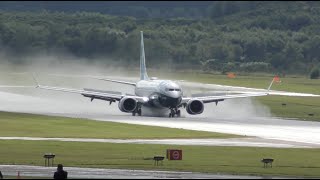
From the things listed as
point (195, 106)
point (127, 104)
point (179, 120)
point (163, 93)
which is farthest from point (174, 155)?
point (195, 106)

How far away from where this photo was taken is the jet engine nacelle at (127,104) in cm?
11994

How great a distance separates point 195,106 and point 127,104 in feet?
24.3

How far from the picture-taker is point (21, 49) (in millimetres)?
151125

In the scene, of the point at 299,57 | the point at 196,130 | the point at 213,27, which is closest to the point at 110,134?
the point at 196,130

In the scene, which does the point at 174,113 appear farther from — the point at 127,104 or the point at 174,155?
the point at 174,155

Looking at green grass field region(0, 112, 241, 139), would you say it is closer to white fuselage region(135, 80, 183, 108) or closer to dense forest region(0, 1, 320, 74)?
white fuselage region(135, 80, 183, 108)

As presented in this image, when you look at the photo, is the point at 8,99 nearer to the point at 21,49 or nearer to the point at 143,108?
the point at 21,49

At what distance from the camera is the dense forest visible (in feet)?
496

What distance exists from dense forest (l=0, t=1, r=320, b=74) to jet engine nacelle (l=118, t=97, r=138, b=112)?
11748 millimetres

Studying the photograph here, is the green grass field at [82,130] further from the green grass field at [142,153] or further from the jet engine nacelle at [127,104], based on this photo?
the jet engine nacelle at [127,104]

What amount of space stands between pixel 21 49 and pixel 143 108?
106 feet

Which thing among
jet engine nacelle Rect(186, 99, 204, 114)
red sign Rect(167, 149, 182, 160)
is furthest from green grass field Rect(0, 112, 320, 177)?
jet engine nacelle Rect(186, 99, 204, 114)

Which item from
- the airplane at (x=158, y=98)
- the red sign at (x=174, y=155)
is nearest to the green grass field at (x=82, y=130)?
the airplane at (x=158, y=98)

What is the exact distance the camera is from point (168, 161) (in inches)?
2808
